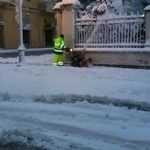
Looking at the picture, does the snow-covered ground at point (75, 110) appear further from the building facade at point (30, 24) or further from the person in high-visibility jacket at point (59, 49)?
the building facade at point (30, 24)

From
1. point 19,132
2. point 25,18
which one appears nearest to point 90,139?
point 19,132

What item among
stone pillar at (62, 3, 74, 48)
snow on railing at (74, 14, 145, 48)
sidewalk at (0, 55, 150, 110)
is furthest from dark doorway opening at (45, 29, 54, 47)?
sidewalk at (0, 55, 150, 110)

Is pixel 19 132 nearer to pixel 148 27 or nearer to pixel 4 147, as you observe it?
pixel 4 147

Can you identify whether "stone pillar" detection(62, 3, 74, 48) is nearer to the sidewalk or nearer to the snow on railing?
the snow on railing

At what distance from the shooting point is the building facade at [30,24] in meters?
45.3

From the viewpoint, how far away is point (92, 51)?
2002cm

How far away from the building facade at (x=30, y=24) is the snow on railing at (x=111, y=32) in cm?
2387

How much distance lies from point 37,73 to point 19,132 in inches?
296

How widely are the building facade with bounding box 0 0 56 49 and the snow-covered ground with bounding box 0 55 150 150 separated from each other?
100ft

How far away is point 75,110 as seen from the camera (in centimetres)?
964

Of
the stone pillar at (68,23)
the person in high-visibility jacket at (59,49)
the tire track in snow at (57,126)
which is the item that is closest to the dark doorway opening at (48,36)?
the stone pillar at (68,23)

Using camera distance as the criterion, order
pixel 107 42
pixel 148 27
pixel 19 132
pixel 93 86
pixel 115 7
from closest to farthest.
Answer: pixel 19 132
pixel 93 86
pixel 148 27
pixel 107 42
pixel 115 7

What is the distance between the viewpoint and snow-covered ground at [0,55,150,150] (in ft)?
24.6

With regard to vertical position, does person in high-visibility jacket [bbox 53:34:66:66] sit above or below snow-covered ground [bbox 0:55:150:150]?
above
